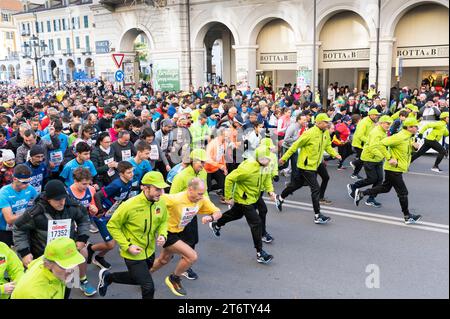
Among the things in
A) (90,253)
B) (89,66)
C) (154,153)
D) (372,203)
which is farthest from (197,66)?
(89,66)

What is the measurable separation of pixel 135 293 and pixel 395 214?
206 inches

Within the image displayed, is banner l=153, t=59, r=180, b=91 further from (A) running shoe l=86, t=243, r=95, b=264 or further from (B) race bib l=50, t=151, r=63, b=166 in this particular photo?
(A) running shoe l=86, t=243, r=95, b=264

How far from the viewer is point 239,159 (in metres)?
10.7

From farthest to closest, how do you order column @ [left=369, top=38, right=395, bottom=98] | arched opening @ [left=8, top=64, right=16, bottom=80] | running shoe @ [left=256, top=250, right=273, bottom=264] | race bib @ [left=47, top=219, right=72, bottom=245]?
1. arched opening @ [left=8, top=64, right=16, bottom=80]
2. column @ [left=369, top=38, right=395, bottom=98]
3. running shoe @ [left=256, top=250, right=273, bottom=264]
4. race bib @ [left=47, top=219, right=72, bottom=245]

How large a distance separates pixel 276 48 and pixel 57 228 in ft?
71.1

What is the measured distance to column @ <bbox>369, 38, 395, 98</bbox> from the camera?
65.2ft

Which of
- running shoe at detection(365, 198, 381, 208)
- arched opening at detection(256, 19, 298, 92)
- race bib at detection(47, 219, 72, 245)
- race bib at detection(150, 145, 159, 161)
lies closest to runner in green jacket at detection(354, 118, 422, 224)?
running shoe at detection(365, 198, 381, 208)

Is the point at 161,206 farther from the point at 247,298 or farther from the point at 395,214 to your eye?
the point at 395,214

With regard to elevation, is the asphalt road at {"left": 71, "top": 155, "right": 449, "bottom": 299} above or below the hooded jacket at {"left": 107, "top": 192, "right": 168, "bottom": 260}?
below

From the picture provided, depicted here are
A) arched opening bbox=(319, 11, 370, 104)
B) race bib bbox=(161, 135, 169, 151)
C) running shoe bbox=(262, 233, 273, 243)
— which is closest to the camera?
running shoe bbox=(262, 233, 273, 243)

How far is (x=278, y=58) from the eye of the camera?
24531 millimetres

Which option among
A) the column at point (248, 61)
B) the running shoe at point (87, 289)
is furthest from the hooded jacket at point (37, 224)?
the column at point (248, 61)

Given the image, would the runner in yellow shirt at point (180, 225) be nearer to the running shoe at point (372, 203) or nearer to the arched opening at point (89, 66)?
the running shoe at point (372, 203)

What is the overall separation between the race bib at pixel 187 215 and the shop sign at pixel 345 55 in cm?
1843
